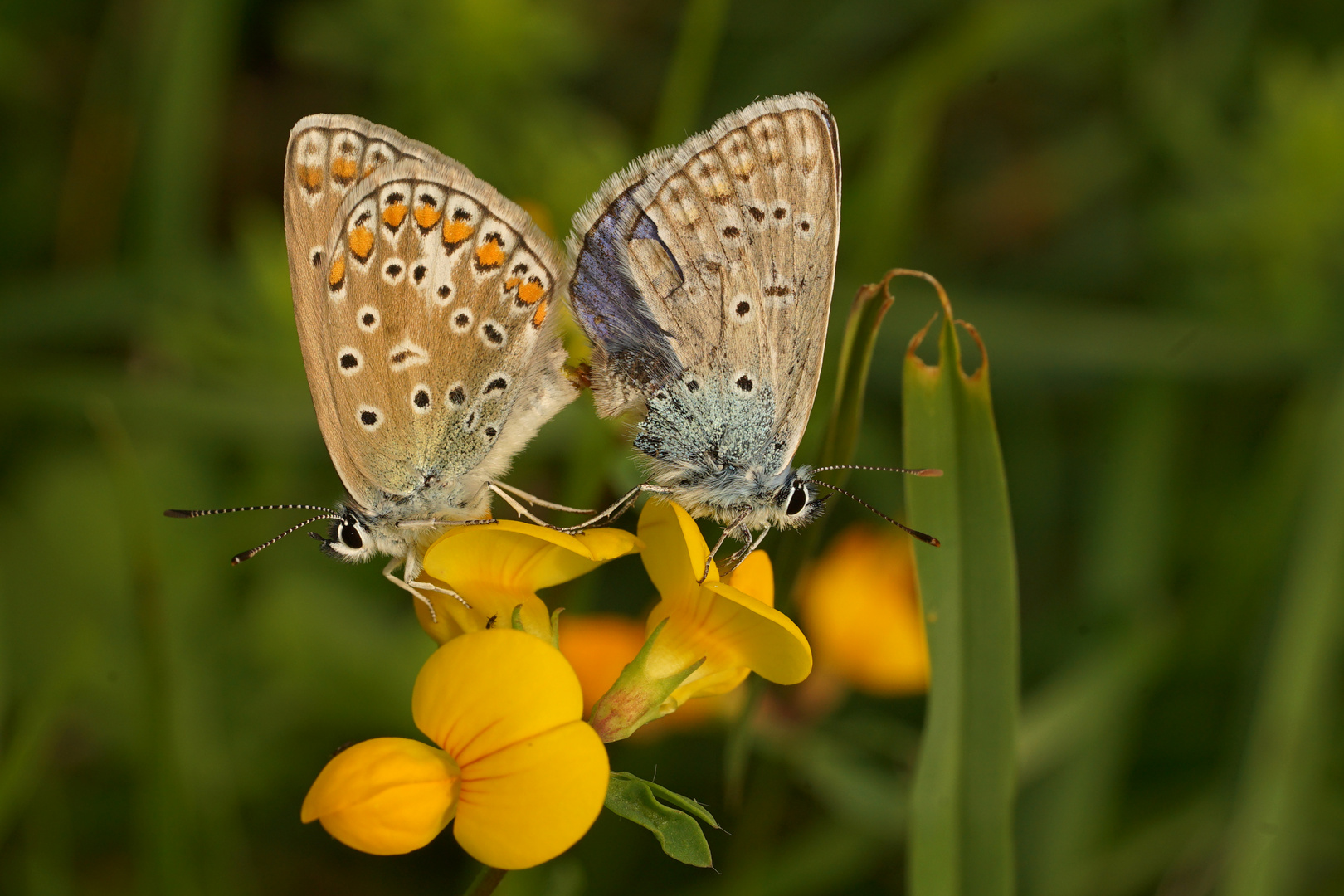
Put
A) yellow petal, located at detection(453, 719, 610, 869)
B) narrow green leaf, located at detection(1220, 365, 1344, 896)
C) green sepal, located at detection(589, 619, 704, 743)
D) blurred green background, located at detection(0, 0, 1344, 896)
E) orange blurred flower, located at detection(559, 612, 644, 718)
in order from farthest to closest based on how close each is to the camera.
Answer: blurred green background, located at detection(0, 0, 1344, 896), narrow green leaf, located at detection(1220, 365, 1344, 896), orange blurred flower, located at detection(559, 612, 644, 718), green sepal, located at detection(589, 619, 704, 743), yellow petal, located at detection(453, 719, 610, 869)

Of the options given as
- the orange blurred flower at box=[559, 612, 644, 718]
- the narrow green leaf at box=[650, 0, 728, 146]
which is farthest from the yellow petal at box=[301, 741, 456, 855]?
the narrow green leaf at box=[650, 0, 728, 146]

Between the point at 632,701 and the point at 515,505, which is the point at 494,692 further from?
the point at 515,505

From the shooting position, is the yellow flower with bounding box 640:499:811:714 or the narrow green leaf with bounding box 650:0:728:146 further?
the narrow green leaf with bounding box 650:0:728:146

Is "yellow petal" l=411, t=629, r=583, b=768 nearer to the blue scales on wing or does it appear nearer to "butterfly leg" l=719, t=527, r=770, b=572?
"butterfly leg" l=719, t=527, r=770, b=572

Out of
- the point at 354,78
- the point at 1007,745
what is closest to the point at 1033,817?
the point at 1007,745

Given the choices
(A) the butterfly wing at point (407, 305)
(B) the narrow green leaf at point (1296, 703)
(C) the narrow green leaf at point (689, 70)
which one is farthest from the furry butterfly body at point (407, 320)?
(B) the narrow green leaf at point (1296, 703)

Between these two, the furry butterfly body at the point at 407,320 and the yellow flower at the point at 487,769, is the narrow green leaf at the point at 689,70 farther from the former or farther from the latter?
the yellow flower at the point at 487,769
